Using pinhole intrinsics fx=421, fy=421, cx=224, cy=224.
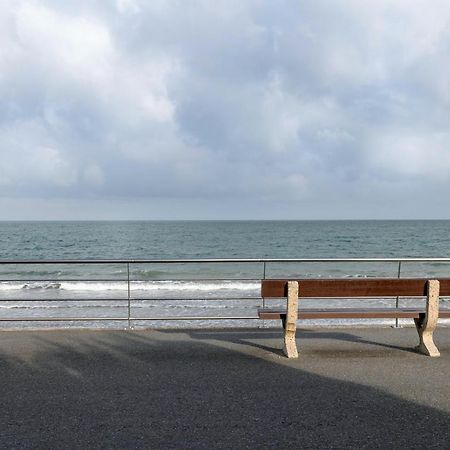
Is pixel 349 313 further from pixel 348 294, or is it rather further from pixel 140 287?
pixel 140 287

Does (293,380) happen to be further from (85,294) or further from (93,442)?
(85,294)

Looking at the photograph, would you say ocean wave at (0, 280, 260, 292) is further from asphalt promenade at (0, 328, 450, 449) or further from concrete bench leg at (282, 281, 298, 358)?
concrete bench leg at (282, 281, 298, 358)

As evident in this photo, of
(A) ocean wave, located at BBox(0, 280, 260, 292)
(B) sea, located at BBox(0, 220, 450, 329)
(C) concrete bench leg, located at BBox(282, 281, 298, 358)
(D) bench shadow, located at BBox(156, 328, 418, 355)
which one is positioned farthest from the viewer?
(A) ocean wave, located at BBox(0, 280, 260, 292)

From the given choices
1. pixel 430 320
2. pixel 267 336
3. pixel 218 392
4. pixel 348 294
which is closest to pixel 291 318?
pixel 348 294

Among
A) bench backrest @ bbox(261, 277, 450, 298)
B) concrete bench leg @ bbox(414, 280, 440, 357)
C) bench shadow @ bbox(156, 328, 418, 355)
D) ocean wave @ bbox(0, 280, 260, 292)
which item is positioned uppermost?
bench backrest @ bbox(261, 277, 450, 298)

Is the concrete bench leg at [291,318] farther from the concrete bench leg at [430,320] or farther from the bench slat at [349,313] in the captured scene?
the concrete bench leg at [430,320]

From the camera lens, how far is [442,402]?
3.79 metres

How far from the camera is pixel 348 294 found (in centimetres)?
523

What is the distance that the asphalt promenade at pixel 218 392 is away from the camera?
3168 mm

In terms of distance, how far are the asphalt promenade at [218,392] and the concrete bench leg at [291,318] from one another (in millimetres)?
136

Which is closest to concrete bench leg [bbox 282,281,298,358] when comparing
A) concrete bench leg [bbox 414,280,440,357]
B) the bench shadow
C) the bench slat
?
the bench slat

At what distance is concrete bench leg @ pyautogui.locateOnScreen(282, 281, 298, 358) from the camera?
5102mm

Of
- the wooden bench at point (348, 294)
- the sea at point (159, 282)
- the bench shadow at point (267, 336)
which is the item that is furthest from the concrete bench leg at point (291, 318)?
the sea at point (159, 282)

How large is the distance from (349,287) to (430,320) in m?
1.10
